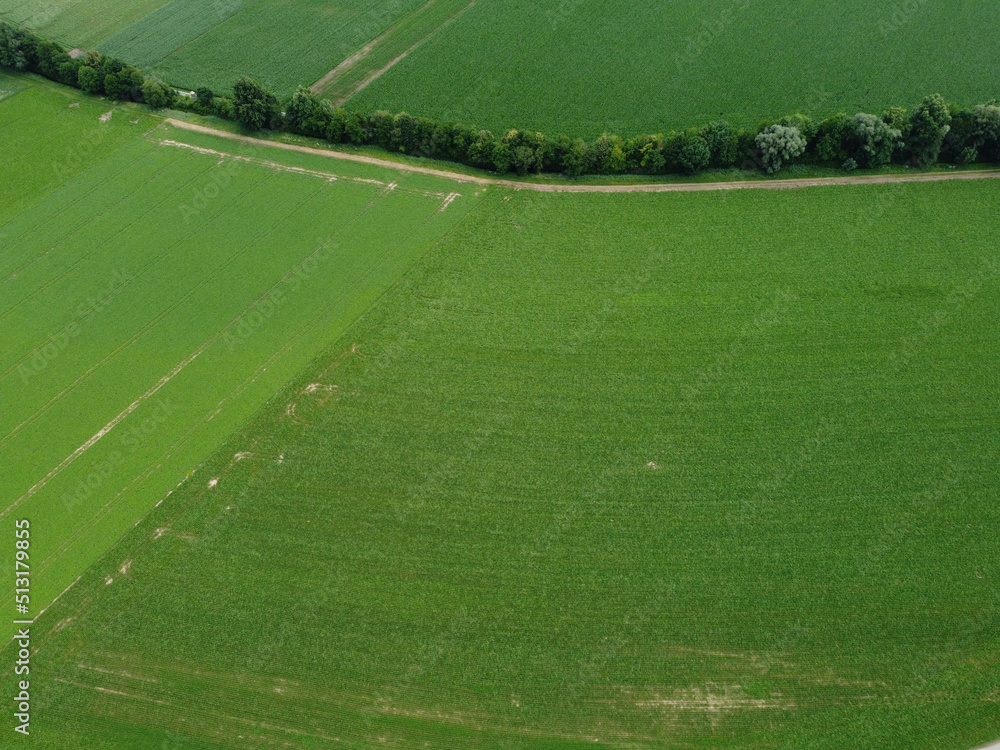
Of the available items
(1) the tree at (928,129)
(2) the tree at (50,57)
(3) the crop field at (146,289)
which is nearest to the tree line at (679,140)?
(1) the tree at (928,129)

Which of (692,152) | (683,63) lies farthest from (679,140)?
(683,63)

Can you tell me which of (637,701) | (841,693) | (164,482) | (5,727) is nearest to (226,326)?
(164,482)

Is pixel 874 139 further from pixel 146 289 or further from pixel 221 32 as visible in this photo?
pixel 221 32

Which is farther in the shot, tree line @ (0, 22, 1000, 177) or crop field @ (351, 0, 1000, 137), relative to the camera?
crop field @ (351, 0, 1000, 137)

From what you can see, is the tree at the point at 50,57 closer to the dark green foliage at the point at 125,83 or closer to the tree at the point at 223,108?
the dark green foliage at the point at 125,83

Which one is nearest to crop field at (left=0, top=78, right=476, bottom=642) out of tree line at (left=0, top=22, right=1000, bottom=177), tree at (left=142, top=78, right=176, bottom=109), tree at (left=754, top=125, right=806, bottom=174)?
tree at (left=142, top=78, right=176, bottom=109)

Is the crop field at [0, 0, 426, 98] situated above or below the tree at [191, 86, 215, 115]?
above

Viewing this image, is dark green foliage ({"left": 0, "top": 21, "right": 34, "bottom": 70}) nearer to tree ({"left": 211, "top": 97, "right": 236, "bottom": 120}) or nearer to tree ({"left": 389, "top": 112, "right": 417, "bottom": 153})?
tree ({"left": 211, "top": 97, "right": 236, "bottom": 120})
